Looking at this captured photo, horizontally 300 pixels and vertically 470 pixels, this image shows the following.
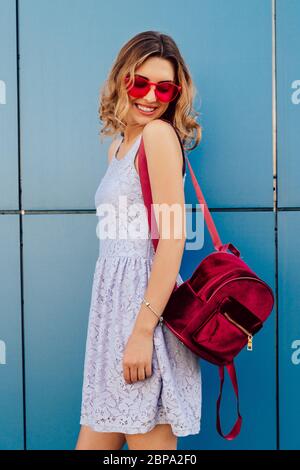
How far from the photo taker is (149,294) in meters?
1.62

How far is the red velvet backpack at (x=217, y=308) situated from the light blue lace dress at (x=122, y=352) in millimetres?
73

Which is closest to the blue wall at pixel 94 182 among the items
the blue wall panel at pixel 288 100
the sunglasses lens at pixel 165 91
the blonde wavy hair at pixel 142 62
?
the blue wall panel at pixel 288 100

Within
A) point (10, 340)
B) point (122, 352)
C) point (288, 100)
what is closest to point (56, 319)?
point (10, 340)

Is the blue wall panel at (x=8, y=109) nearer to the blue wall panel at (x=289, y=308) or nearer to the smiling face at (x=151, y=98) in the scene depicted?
the smiling face at (x=151, y=98)

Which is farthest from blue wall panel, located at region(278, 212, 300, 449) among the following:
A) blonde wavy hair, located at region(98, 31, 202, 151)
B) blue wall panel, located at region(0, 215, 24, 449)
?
blue wall panel, located at region(0, 215, 24, 449)

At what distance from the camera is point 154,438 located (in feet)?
5.51

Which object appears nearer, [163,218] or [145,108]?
[163,218]

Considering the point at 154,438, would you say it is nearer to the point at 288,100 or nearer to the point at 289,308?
the point at 289,308

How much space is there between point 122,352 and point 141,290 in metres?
0.19

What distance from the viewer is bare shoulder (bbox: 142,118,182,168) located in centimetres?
162

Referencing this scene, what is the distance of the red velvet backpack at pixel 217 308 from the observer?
159 cm

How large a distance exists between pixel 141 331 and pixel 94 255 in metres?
0.98
